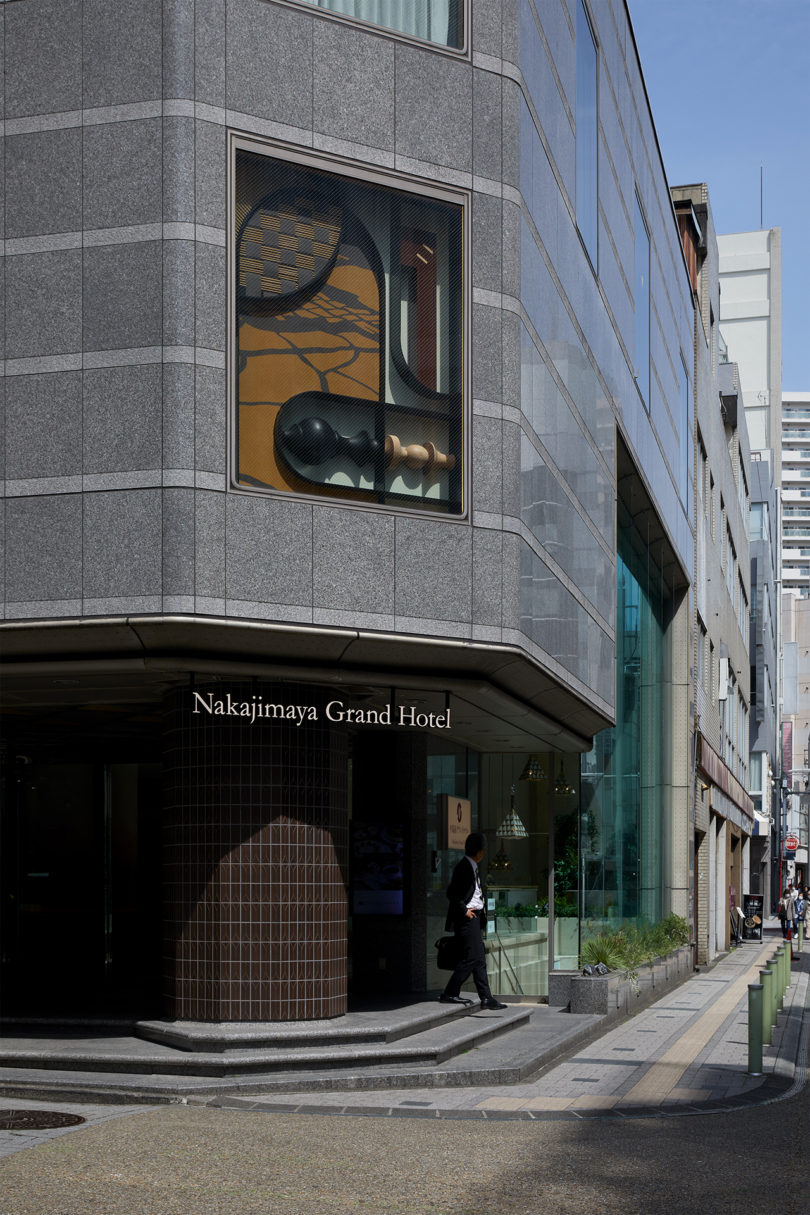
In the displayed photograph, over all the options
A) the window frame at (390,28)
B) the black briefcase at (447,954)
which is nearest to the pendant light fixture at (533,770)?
the black briefcase at (447,954)

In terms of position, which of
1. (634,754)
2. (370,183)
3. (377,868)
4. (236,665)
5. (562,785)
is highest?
(370,183)

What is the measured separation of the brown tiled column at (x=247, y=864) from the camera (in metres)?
12.2

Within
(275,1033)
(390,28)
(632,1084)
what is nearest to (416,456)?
(390,28)

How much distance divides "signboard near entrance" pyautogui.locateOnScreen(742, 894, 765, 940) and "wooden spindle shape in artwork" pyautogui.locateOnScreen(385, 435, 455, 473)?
112 feet

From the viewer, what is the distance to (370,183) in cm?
1292

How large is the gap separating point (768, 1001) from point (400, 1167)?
7.37 meters

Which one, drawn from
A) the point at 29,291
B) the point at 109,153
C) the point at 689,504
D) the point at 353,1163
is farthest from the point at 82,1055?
the point at 689,504

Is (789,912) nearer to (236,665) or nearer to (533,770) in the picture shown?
(533,770)

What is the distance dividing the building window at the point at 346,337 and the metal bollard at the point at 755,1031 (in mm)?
5090

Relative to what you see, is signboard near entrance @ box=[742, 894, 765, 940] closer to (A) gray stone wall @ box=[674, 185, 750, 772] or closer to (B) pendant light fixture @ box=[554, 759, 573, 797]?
(A) gray stone wall @ box=[674, 185, 750, 772]

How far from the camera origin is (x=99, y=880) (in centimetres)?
1989

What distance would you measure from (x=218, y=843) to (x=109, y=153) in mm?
6012

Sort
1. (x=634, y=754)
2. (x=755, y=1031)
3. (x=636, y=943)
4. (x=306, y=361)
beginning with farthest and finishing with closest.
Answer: (x=634, y=754) → (x=636, y=943) → (x=755, y=1031) → (x=306, y=361)

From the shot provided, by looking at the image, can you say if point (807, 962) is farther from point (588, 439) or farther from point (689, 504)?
point (588, 439)
